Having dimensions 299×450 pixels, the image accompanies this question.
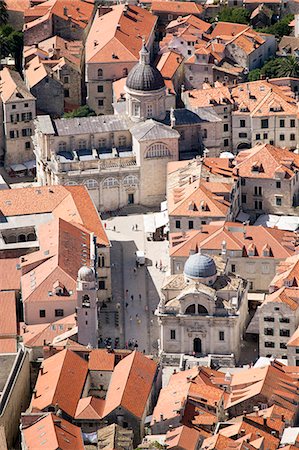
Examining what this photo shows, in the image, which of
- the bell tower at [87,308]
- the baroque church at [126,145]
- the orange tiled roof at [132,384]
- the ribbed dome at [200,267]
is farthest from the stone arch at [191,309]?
the baroque church at [126,145]

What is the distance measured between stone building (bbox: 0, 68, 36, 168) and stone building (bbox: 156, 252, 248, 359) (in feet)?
136

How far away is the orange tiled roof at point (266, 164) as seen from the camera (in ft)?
598

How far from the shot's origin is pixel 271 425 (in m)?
144

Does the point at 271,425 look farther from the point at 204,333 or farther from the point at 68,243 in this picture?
the point at 68,243

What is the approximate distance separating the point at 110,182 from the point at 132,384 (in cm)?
4183

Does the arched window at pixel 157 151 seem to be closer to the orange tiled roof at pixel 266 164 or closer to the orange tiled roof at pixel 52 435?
the orange tiled roof at pixel 266 164

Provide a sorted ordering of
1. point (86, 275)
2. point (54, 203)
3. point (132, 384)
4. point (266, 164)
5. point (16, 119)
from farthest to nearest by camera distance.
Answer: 1. point (16, 119)
2. point (266, 164)
3. point (54, 203)
4. point (86, 275)
5. point (132, 384)

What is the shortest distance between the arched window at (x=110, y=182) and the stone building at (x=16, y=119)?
45.8 feet

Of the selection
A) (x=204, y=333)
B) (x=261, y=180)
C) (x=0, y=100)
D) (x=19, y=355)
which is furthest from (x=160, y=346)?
(x=0, y=100)

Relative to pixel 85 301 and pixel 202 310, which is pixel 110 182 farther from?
pixel 202 310

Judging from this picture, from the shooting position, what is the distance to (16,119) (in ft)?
650

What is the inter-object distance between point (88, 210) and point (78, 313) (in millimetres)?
21597

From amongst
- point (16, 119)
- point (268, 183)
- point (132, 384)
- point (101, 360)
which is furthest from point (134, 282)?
point (16, 119)

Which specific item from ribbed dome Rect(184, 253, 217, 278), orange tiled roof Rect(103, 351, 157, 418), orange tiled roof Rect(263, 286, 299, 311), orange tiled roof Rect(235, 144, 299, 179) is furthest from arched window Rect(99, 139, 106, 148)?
orange tiled roof Rect(103, 351, 157, 418)
